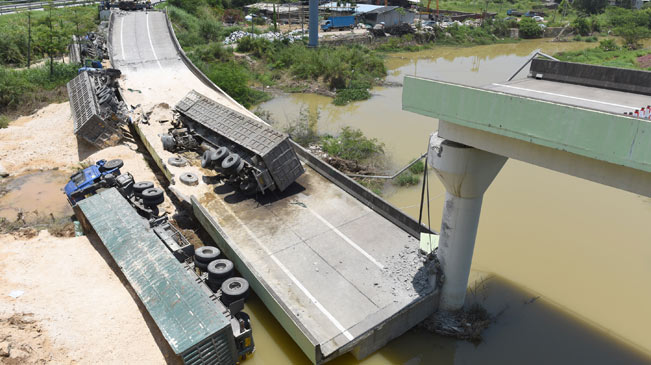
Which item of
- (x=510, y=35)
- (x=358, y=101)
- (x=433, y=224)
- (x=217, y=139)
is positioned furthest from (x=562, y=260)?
(x=510, y=35)

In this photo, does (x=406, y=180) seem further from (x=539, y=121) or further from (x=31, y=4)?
(x=31, y=4)

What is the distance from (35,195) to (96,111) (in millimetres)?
5333

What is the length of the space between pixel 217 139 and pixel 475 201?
11.6 meters

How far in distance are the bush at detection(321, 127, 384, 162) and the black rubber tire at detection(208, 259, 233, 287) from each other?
1056 cm

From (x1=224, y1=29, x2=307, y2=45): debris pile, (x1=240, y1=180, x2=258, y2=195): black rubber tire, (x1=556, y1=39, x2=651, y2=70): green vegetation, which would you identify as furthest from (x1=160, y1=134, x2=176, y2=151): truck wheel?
(x1=556, y1=39, x2=651, y2=70): green vegetation

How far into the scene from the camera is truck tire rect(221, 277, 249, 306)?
34.0 ft

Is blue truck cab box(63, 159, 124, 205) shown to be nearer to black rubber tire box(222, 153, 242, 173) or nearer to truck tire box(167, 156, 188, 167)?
truck tire box(167, 156, 188, 167)

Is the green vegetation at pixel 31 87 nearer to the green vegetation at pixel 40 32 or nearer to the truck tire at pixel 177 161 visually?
the green vegetation at pixel 40 32

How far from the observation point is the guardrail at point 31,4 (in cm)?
4966

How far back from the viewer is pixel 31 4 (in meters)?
53.4

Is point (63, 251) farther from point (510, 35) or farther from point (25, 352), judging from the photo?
point (510, 35)

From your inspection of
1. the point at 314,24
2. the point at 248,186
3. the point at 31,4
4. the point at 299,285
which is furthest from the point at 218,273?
the point at 31,4

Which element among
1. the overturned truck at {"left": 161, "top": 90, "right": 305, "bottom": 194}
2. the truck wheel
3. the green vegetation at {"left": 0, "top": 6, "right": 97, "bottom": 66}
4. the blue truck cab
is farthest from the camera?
the green vegetation at {"left": 0, "top": 6, "right": 97, "bottom": 66}

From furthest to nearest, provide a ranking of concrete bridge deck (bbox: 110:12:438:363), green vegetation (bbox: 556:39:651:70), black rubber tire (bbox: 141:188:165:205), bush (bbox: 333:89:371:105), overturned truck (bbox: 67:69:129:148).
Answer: green vegetation (bbox: 556:39:651:70) < bush (bbox: 333:89:371:105) < overturned truck (bbox: 67:69:129:148) < black rubber tire (bbox: 141:188:165:205) < concrete bridge deck (bbox: 110:12:438:363)
